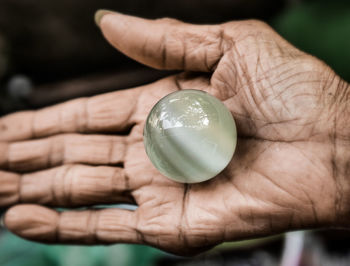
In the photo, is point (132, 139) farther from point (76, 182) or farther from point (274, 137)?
point (274, 137)

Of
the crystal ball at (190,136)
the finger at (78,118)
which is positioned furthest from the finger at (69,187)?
the crystal ball at (190,136)

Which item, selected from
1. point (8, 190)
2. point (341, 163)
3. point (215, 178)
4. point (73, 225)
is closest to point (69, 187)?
point (73, 225)

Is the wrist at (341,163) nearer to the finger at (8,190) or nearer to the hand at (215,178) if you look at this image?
the hand at (215,178)

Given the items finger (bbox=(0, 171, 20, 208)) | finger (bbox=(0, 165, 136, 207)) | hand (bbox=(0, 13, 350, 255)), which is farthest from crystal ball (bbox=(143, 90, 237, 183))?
finger (bbox=(0, 171, 20, 208))

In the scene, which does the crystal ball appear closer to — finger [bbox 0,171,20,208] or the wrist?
the wrist

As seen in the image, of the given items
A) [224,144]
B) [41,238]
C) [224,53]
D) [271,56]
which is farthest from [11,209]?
[271,56]

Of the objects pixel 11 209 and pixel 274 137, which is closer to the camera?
pixel 274 137

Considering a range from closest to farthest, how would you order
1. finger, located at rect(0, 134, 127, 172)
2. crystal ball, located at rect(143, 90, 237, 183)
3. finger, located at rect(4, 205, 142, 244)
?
crystal ball, located at rect(143, 90, 237, 183) → finger, located at rect(4, 205, 142, 244) → finger, located at rect(0, 134, 127, 172)
